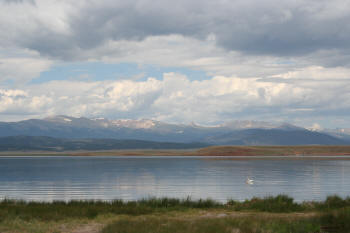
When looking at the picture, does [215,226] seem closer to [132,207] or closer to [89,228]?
[89,228]

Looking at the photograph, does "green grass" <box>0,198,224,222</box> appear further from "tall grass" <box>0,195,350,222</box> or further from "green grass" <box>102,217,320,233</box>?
"green grass" <box>102,217,320,233</box>

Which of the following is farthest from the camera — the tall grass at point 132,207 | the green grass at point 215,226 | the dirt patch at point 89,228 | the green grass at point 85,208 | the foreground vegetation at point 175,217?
the tall grass at point 132,207

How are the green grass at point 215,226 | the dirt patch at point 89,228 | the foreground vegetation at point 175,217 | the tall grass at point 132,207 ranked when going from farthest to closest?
the tall grass at point 132,207 → the dirt patch at point 89,228 → the foreground vegetation at point 175,217 → the green grass at point 215,226

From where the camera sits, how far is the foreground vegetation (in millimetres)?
20406

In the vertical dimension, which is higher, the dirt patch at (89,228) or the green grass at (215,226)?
the green grass at (215,226)

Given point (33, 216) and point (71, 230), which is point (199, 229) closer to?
point (71, 230)

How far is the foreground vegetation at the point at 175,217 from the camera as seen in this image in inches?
803

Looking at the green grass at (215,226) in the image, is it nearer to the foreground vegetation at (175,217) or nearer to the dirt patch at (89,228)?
the foreground vegetation at (175,217)

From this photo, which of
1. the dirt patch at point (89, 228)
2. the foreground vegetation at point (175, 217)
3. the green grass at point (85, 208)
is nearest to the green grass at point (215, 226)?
the foreground vegetation at point (175, 217)

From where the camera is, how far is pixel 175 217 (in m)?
25.5

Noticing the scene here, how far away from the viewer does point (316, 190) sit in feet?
162

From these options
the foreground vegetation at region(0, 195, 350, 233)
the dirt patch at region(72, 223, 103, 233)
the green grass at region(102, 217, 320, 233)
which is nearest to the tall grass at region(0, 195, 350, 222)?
the foreground vegetation at region(0, 195, 350, 233)

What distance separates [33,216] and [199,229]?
10.6 m

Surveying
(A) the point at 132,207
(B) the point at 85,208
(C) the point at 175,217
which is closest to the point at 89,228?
(B) the point at 85,208
